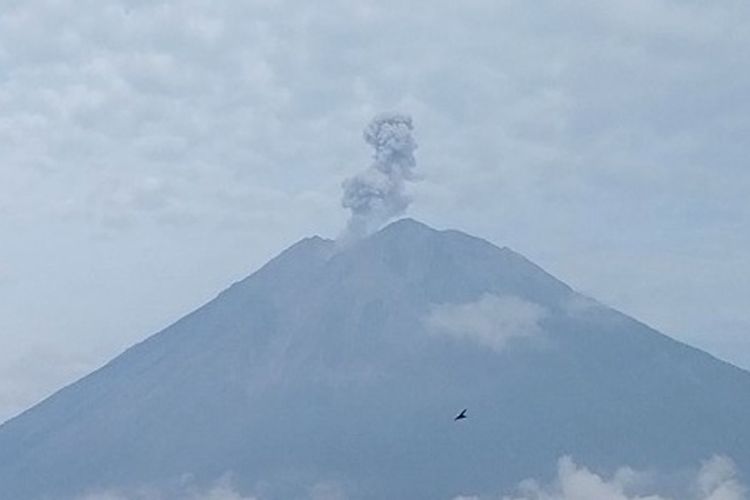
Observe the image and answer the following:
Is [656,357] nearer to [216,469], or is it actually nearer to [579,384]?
[579,384]

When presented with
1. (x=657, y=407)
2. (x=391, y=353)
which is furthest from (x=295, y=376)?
(x=657, y=407)

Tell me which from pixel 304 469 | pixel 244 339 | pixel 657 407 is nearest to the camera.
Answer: pixel 304 469

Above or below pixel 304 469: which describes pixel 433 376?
above

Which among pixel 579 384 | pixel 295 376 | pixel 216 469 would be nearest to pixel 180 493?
pixel 216 469

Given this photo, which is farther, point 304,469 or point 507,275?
point 507,275

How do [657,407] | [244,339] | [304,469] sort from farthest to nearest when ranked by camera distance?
[244,339], [657,407], [304,469]

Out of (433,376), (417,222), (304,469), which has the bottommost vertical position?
(304,469)
